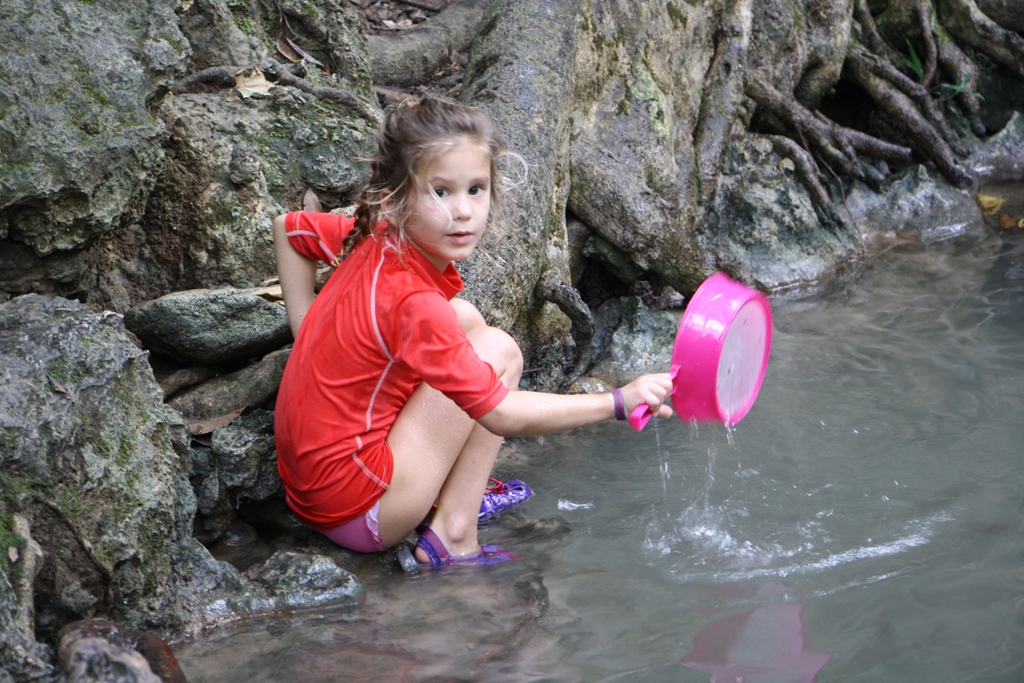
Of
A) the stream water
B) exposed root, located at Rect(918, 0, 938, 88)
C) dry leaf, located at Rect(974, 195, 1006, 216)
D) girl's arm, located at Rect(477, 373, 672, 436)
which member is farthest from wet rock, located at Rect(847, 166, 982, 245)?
girl's arm, located at Rect(477, 373, 672, 436)

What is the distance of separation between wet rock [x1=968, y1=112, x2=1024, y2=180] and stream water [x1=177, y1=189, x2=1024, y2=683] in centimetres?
311

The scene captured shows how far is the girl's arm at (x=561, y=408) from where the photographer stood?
2285 mm

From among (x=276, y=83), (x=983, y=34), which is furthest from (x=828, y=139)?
(x=276, y=83)

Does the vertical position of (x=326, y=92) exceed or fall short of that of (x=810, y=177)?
it exceeds it

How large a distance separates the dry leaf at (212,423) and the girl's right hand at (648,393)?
1.35 m

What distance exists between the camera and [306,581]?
248cm

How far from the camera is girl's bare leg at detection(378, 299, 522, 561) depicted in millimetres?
2619

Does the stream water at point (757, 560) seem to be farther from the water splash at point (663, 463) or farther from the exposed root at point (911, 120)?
the exposed root at point (911, 120)

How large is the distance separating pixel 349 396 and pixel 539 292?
170 centimetres

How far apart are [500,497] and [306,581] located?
0.81 m

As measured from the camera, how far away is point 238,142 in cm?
343

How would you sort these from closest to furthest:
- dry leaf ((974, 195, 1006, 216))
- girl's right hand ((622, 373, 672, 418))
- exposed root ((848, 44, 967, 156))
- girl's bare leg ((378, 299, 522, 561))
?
1. girl's right hand ((622, 373, 672, 418))
2. girl's bare leg ((378, 299, 522, 561))
3. dry leaf ((974, 195, 1006, 216))
4. exposed root ((848, 44, 967, 156))

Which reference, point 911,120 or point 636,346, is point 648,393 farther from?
point 911,120

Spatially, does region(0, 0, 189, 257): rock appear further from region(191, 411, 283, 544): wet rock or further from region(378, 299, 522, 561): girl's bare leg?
region(378, 299, 522, 561): girl's bare leg
